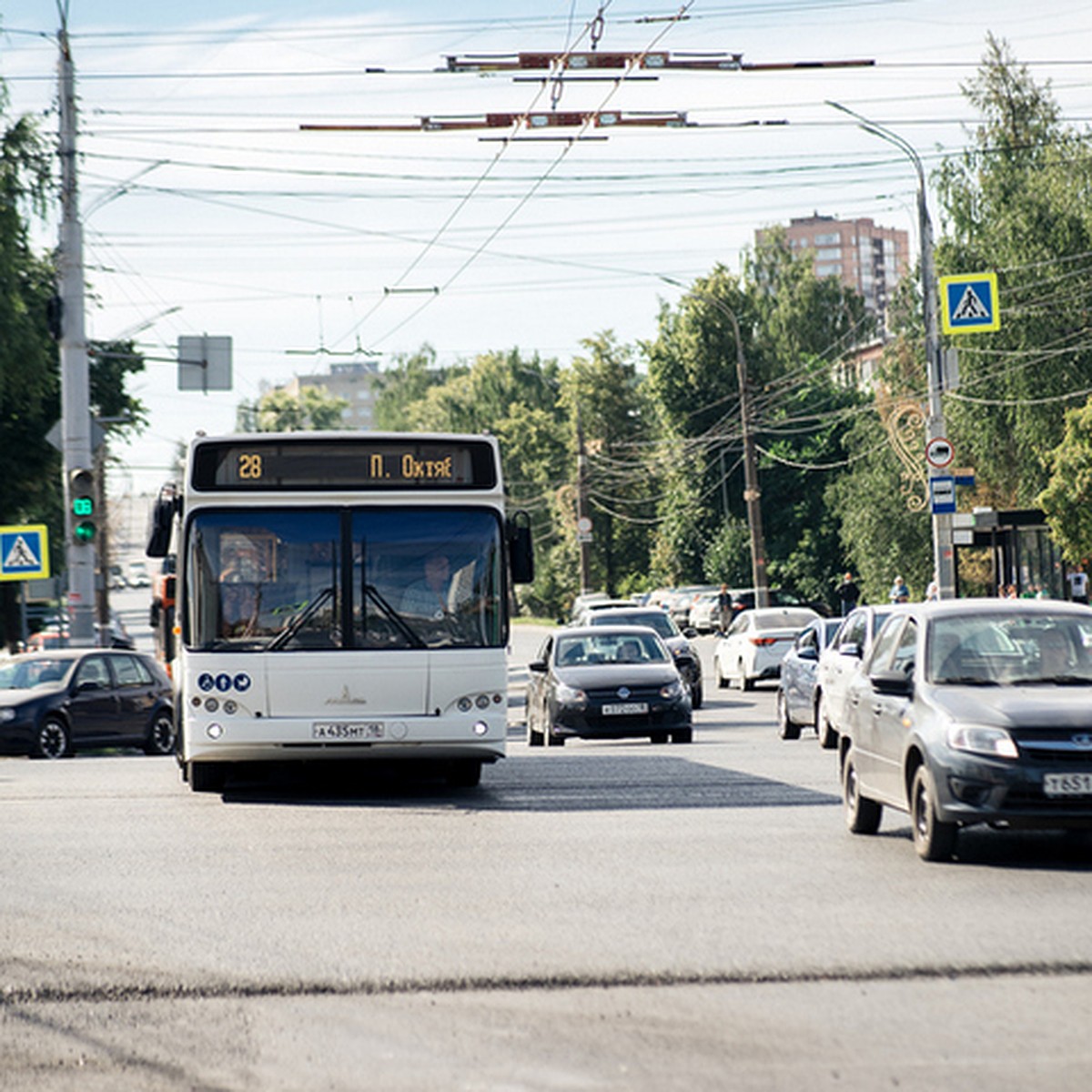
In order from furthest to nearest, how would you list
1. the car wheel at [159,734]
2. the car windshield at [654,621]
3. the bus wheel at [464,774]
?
the car windshield at [654,621] → the car wheel at [159,734] → the bus wheel at [464,774]

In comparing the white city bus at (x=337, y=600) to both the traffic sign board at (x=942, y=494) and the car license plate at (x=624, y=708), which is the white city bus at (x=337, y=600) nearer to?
the car license plate at (x=624, y=708)

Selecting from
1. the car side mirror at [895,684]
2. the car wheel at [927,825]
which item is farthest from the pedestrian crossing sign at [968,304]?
the car wheel at [927,825]

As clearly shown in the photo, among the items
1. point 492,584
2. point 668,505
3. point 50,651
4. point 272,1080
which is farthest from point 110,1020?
point 668,505

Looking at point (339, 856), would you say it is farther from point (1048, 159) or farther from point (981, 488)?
point (981, 488)

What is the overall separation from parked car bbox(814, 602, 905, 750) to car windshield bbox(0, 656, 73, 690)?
9.85 metres

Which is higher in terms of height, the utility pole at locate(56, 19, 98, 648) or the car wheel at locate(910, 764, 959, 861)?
the utility pole at locate(56, 19, 98, 648)

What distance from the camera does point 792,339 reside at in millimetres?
100875

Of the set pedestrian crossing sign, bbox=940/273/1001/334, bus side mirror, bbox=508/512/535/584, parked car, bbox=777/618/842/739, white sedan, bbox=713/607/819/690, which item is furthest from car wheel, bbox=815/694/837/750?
white sedan, bbox=713/607/819/690

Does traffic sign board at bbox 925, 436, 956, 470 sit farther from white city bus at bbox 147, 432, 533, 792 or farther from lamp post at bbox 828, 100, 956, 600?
white city bus at bbox 147, 432, 533, 792

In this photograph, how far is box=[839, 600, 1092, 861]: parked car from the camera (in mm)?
11281

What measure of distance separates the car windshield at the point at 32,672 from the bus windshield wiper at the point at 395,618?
12139 millimetres

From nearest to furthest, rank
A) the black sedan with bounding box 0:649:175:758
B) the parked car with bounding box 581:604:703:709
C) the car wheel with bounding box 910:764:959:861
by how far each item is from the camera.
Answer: the car wheel with bounding box 910:764:959:861 → the black sedan with bounding box 0:649:175:758 → the parked car with bounding box 581:604:703:709

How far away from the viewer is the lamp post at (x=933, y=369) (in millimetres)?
33781

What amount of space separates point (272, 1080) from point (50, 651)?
2223 centimetres
